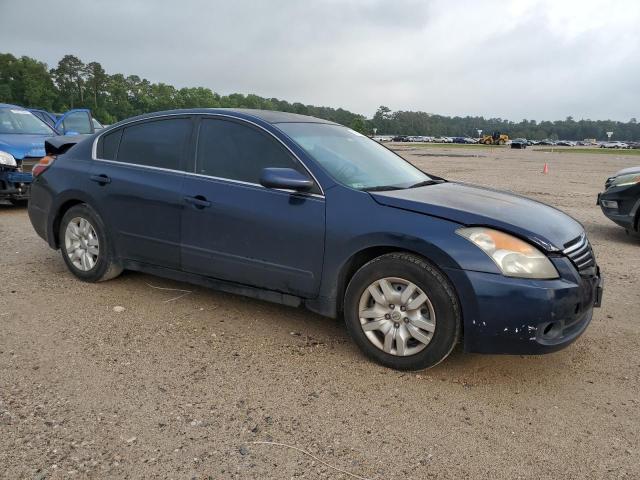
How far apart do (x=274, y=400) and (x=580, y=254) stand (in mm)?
2141

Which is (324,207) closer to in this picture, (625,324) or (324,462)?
(324,462)

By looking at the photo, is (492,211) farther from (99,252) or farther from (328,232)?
(99,252)

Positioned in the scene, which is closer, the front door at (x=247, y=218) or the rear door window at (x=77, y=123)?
the front door at (x=247, y=218)

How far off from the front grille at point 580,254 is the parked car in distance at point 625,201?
4.45 m

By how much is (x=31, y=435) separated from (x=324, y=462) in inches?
56.7

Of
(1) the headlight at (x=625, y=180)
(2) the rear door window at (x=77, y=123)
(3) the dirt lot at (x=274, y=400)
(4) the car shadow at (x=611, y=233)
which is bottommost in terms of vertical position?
(3) the dirt lot at (x=274, y=400)

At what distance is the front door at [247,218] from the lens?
3.77 meters

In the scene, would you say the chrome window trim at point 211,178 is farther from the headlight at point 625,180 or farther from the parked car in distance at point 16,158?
the headlight at point 625,180

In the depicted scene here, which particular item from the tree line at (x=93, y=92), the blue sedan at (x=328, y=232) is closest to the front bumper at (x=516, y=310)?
the blue sedan at (x=328, y=232)

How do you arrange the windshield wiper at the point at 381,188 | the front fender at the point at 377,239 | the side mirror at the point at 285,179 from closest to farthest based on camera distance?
the front fender at the point at 377,239 → the side mirror at the point at 285,179 → the windshield wiper at the point at 381,188

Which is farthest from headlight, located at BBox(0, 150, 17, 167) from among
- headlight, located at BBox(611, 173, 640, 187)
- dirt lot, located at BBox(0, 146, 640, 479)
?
headlight, located at BBox(611, 173, 640, 187)

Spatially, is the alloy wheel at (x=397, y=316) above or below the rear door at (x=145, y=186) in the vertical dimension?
below

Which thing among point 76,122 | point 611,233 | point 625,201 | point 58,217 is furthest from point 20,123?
point 611,233

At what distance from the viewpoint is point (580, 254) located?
11.6 feet
